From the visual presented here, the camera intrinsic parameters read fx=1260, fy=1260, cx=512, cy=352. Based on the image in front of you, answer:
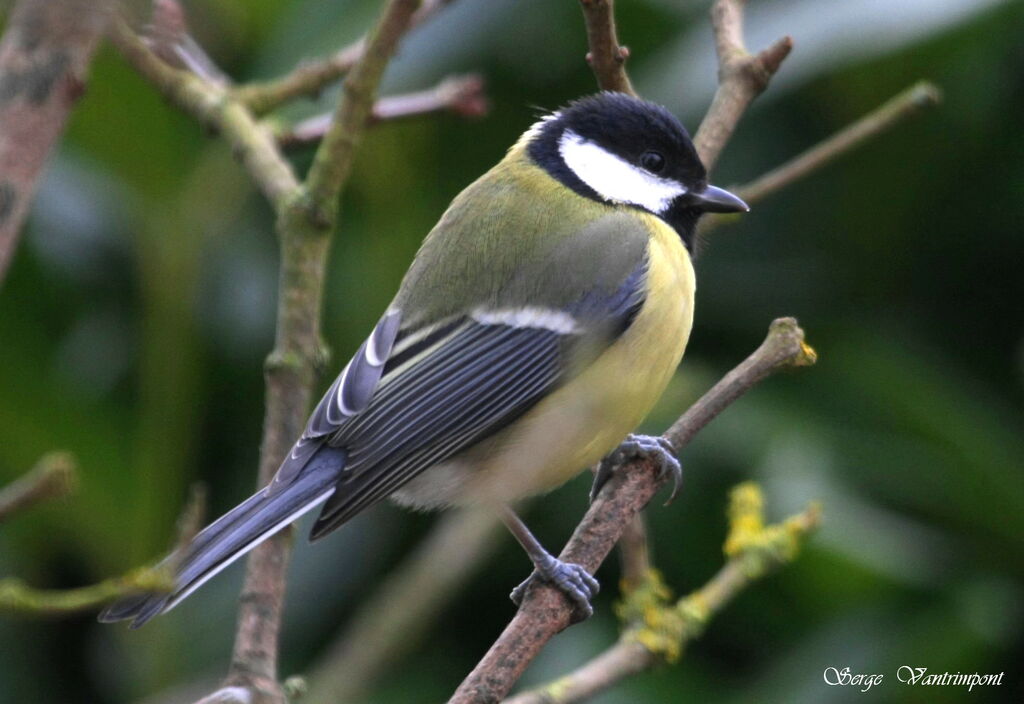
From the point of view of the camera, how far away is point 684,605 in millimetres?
1796

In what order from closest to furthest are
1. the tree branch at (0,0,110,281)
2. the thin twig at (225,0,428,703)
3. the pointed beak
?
the tree branch at (0,0,110,281) < the thin twig at (225,0,428,703) < the pointed beak

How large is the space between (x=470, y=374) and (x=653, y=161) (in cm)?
55

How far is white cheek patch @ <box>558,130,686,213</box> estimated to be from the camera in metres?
2.34

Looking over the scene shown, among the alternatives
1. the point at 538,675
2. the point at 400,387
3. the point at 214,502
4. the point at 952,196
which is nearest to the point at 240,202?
the point at 214,502

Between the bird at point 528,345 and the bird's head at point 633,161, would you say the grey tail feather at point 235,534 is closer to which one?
the bird at point 528,345

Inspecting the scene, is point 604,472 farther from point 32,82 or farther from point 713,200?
point 32,82

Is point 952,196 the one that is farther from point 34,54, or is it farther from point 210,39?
point 34,54

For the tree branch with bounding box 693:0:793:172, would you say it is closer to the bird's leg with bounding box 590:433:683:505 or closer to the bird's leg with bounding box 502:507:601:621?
the bird's leg with bounding box 590:433:683:505

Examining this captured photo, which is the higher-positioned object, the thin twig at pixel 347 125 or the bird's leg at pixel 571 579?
the thin twig at pixel 347 125

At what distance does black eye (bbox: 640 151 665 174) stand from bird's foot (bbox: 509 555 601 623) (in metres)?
0.81

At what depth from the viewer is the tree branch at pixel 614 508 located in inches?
62.4

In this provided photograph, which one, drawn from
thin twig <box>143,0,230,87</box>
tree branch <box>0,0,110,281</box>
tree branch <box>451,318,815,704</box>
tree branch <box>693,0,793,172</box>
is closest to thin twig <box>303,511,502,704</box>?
tree branch <box>451,318,815,704</box>

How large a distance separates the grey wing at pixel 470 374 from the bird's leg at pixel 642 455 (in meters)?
0.16

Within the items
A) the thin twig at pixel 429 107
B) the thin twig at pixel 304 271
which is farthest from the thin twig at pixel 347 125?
the thin twig at pixel 429 107
